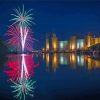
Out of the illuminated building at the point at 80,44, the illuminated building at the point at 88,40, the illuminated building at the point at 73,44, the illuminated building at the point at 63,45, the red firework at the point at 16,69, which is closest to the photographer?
the red firework at the point at 16,69

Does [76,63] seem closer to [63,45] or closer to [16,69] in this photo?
[16,69]

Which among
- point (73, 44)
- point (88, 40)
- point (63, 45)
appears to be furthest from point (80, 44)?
point (63, 45)

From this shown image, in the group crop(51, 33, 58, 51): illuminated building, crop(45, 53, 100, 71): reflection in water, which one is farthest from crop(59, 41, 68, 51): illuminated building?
crop(45, 53, 100, 71): reflection in water

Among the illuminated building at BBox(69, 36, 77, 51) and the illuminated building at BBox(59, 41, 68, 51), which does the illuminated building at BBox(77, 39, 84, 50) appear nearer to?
the illuminated building at BBox(69, 36, 77, 51)

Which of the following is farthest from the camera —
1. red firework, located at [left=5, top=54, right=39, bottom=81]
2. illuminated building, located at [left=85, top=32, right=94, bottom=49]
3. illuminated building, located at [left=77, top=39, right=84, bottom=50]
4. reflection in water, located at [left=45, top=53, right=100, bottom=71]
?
illuminated building, located at [left=77, top=39, right=84, bottom=50]

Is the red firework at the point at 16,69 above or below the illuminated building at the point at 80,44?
below

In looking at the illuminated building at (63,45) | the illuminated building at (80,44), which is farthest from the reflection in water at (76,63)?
the illuminated building at (63,45)

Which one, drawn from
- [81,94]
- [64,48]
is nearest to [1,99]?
[81,94]

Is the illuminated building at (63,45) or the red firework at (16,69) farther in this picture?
the illuminated building at (63,45)

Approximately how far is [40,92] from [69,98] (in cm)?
117

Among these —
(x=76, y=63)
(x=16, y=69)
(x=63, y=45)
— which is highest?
(x=63, y=45)

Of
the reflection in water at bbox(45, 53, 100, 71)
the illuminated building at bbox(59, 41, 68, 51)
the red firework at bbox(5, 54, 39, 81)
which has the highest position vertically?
the illuminated building at bbox(59, 41, 68, 51)

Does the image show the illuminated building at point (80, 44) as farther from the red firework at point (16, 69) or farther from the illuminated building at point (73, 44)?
the red firework at point (16, 69)

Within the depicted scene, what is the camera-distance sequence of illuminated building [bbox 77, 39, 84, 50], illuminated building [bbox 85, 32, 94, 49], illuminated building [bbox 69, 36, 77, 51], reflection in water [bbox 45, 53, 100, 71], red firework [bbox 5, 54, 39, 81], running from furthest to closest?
illuminated building [bbox 69, 36, 77, 51] → illuminated building [bbox 77, 39, 84, 50] → illuminated building [bbox 85, 32, 94, 49] → reflection in water [bbox 45, 53, 100, 71] → red firework [bbox 5, 54, 39, 81]
